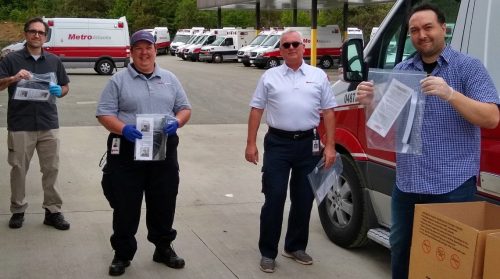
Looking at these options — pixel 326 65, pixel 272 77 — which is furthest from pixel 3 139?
pixel 326 65

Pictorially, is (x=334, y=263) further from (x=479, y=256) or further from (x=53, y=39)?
(x=53, y=39)

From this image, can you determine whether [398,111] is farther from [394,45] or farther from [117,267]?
[117,267]

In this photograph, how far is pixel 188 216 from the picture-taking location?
6277mm

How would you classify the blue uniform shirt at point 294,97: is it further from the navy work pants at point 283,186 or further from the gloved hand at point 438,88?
the gloved hand at point 438,88

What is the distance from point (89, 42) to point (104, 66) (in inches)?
51.9

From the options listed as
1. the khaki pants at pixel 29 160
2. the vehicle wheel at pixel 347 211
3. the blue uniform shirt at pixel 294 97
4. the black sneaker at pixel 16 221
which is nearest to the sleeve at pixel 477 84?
the blue uniform shirt at pixel 294 97

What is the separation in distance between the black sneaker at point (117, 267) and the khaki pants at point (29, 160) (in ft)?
4.62

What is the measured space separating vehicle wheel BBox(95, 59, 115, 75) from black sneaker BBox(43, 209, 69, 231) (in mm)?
21724

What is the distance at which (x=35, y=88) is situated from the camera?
210 inches

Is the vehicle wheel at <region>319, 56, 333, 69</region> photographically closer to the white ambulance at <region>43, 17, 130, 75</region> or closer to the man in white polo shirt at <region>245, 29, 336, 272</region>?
the white ambulance at <region>43, 17, 130, 75</region>

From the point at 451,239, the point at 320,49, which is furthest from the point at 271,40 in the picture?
the point at 451,239

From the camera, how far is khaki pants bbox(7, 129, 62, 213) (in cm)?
549

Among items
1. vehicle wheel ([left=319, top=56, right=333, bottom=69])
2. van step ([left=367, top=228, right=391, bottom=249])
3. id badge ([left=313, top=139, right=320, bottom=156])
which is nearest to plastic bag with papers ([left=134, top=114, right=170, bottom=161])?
id badge ([left=313, top=139, right=320, bottom=156])

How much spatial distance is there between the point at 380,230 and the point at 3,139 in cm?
778
